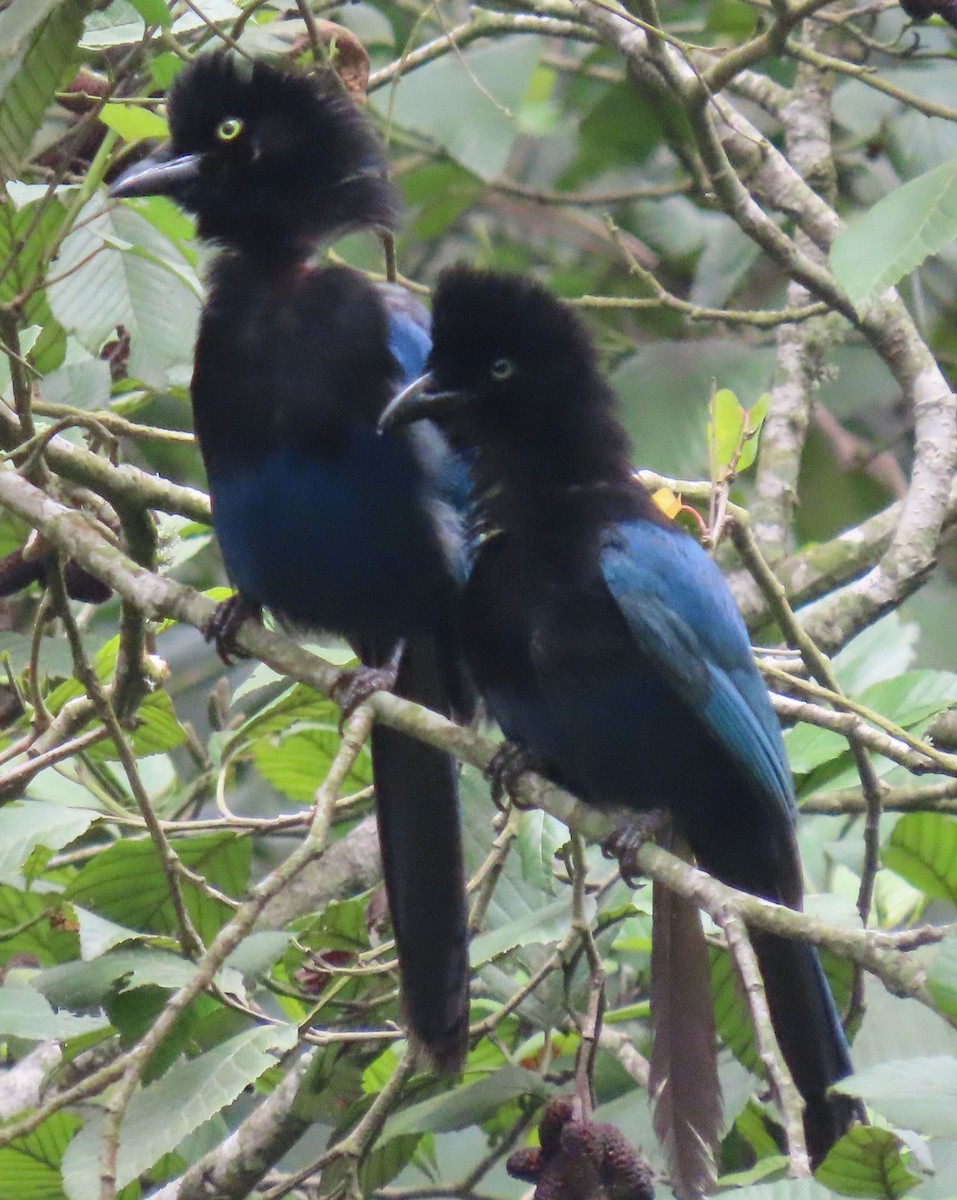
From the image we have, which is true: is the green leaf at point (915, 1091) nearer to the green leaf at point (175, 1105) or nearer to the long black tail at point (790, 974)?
the long black tail at point (790, 974)

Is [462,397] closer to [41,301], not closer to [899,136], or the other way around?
[41,301]

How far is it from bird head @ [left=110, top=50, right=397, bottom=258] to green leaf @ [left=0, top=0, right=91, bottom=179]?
39.2 inches

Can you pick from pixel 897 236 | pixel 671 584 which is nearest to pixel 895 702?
pixel 671 584

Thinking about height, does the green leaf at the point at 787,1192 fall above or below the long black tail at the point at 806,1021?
above

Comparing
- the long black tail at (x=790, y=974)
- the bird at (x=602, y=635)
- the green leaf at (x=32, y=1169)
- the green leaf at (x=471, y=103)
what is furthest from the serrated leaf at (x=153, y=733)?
the green leaf at (x=471, y=103)

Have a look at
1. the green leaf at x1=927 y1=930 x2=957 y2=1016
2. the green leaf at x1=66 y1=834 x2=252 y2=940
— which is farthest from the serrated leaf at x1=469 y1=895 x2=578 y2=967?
the green leaf at x1=927 y1=930 x2=957 y2=1016

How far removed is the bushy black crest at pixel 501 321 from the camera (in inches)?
136

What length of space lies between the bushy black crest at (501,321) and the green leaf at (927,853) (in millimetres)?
1142

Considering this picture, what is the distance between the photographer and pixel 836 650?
4.03 meters

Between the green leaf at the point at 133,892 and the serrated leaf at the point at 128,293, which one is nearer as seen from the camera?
the green leaf at the point at 133,892

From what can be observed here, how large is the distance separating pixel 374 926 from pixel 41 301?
5.04 feet

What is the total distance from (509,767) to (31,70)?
4.93 ft

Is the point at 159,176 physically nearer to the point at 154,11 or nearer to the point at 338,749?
the point at 154,11

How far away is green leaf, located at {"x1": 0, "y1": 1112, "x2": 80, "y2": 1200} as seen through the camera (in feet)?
10.0
